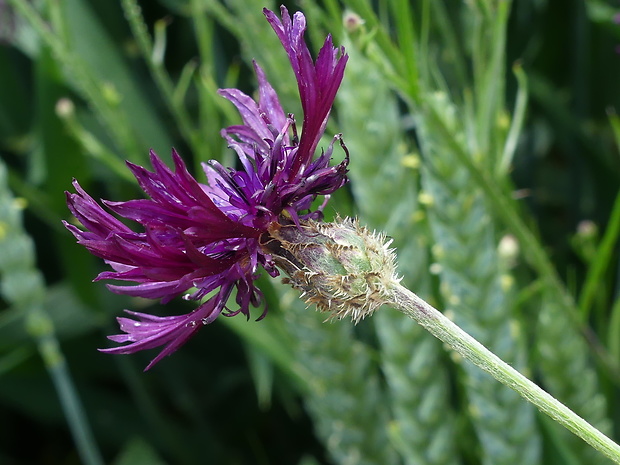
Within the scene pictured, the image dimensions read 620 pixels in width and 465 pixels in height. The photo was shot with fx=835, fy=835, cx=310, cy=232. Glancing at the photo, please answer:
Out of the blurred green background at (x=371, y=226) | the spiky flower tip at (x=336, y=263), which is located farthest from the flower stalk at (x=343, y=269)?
the blurred green background at (x=371, y=226)

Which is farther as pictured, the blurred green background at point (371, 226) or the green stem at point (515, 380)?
the blurred green background at point (371, 226)

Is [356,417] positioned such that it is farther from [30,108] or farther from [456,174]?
[30,108]

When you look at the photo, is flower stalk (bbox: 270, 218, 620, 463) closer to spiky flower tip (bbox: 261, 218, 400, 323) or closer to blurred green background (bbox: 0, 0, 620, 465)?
spiky flower tip (bbox: 261, 218, 400, 323)

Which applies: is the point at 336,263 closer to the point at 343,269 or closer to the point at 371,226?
the point at 343,269

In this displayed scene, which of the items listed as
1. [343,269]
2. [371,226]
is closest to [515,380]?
[343,269]

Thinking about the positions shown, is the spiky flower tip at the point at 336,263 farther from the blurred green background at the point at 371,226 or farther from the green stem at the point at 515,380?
the blurred green background at the point at 371,226

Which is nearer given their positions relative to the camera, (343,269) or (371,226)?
(343,269)

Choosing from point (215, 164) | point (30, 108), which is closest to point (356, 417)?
point (215, 164)
